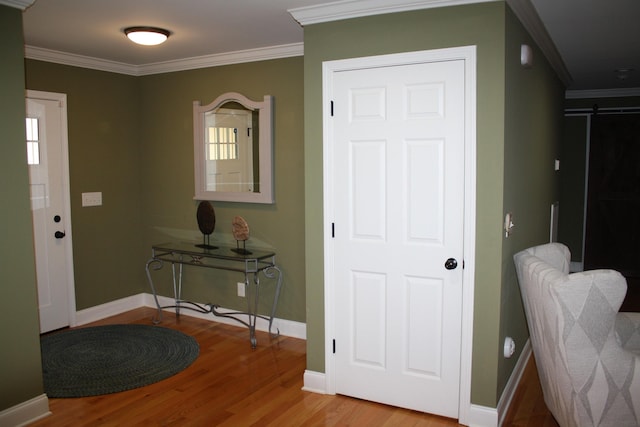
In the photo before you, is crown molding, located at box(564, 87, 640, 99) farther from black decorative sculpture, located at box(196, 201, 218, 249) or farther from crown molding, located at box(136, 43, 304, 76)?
black decorative sculpture, located at box(196, 201, 218, 249)

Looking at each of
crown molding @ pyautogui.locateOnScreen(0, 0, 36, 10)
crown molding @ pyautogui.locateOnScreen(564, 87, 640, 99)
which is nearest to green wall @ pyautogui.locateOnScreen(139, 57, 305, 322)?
crown molding @ pyautogui.locateOnScreen(0, 0, 36, 10)

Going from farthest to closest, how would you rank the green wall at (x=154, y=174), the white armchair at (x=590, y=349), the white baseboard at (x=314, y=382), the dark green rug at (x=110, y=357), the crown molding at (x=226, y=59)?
1. the green wall at (x=154, y=174)
2. the crown molding at (x=226, y=59)
3. the dark green rug at (x=110, y=357)
4. the white baseboard at (x=314, y=382)
5. the white armchair at (x=590, y=349)

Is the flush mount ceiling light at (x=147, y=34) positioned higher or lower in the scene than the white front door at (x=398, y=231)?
higher

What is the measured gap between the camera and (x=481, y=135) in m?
2.79

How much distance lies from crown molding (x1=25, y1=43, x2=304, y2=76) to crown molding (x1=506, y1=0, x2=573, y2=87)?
1697 mm

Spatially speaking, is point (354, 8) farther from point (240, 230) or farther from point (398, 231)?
point (240, 230)

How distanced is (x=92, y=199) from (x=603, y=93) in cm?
604

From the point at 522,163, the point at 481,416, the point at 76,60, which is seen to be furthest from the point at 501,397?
the point at 76,60

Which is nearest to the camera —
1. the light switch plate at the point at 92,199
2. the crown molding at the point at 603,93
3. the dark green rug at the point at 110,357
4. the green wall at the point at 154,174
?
the dark green rug at the point at 110,357

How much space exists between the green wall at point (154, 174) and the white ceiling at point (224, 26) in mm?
226

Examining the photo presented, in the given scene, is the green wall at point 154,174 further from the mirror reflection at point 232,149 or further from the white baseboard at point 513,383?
the white baseboard at point 513,383

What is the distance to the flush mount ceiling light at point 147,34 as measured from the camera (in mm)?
3557

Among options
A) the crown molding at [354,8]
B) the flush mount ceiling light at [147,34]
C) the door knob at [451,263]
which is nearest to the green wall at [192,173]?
the flush mount ceiling light at [147,34]

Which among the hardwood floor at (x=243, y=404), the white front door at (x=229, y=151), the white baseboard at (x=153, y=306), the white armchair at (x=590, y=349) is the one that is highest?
the white front door at (x=229, y=151)
